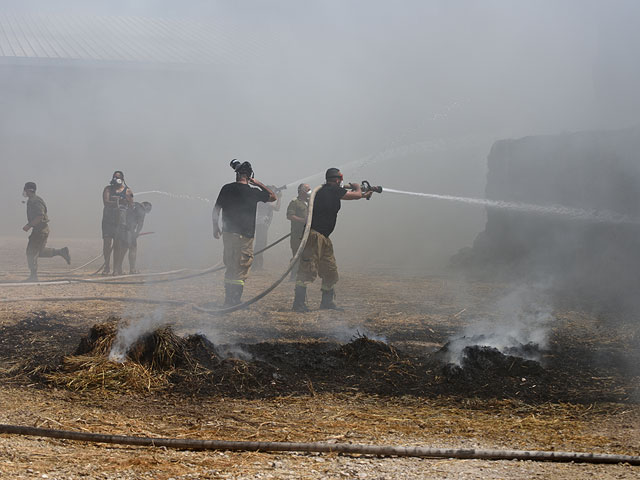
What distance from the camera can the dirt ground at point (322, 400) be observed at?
2844 millimetres

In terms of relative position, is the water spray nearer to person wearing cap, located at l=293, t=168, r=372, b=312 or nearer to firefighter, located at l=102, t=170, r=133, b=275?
person wearing cap, located at l=293, t=168, r=372, b=312

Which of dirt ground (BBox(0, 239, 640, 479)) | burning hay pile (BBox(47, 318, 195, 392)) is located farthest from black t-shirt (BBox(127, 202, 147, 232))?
burning hay pile (BBox(47, 318, 195, 392))

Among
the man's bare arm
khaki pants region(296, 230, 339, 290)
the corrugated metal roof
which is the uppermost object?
the corrugated metal roof

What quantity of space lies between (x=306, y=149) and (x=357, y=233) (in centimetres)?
382

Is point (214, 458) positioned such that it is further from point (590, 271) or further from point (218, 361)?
point (590, 271)

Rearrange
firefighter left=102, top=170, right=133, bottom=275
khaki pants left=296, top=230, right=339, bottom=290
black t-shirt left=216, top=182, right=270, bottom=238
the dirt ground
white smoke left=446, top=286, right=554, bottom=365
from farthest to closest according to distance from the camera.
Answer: firefighter left=102, top=170, right=133, bottom=275 < black t-shirt left=216, top=182, right=270, bottom=238 < khaki pants left=296, top=230, right=339, bottom=290 < white smoke left=446, top=286, right=554, bottom=365 < the dirt ground

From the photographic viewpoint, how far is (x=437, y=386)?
14.4 feet

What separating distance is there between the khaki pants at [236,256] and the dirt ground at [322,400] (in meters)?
0.76

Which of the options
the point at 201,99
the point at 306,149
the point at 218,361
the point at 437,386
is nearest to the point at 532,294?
the point at 437,386

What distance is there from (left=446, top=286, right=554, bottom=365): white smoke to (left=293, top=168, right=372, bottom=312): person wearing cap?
1.83 metres

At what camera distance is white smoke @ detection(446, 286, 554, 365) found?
5000mm

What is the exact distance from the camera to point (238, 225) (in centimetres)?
745

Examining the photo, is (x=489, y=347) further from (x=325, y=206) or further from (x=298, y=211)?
(x=298, y=211)

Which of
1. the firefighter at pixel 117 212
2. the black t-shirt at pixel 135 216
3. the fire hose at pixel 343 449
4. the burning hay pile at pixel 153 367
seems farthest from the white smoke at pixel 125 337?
the black t-shirt at pixel 135 216
